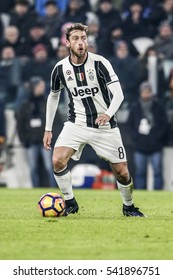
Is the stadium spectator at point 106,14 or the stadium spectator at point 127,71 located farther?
the stadium spectator at point 106,14

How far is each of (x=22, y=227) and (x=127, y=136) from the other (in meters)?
10.5

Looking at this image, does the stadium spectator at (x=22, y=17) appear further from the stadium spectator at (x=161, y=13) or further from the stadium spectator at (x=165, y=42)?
the stadium spectator at (x=165, y=42)

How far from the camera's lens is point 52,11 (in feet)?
80.4

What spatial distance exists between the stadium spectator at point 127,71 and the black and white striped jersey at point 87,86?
9.07 metres

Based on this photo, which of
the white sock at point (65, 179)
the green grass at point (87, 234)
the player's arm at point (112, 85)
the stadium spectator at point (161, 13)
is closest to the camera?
the green grass at point (87, 234)

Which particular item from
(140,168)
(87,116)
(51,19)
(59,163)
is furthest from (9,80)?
(59,163)

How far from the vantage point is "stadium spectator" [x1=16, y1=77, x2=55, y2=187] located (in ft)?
72.0

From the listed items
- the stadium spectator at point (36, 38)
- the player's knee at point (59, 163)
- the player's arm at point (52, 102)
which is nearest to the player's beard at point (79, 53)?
the player's arm at point (52, 102)

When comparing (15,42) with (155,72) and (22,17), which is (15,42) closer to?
(22,17)

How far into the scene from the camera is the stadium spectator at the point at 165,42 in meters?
22.3

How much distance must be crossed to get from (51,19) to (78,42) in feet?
41.3

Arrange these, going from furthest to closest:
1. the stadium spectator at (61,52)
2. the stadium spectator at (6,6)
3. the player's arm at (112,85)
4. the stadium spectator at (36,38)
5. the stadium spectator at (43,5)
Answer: the stadium spectator at (6,6) → the stadium spectator at (43,5) → the stadium spectator at (36,38) → the stadium spectator at (61,52) → the player's arm at (112,85)
